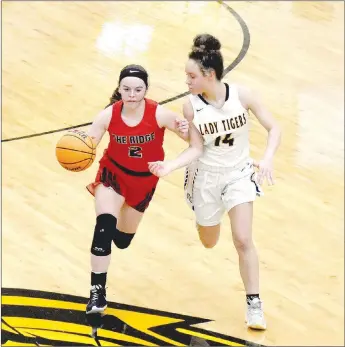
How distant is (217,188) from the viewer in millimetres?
5328

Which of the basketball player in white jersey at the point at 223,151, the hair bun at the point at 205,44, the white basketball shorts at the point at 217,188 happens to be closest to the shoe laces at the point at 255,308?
the basketball player in white jersey at the point at 223,151

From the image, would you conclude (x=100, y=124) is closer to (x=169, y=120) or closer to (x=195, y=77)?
(x=169, y=120)

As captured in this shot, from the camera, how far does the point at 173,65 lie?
32.7 ft

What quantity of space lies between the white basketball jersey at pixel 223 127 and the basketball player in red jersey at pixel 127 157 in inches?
3.0

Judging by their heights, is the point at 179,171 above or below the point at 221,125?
below

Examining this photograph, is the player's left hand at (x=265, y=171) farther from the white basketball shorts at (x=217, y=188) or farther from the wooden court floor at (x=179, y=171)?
the wooden court floor at (x=179, y=171)

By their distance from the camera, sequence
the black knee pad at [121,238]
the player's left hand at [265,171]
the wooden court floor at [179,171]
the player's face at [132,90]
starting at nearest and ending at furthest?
the player's left hand at [265,171]
the player's face at [132,90]
the black knee pad at [121,238]
the wooden court floor at [179,171]

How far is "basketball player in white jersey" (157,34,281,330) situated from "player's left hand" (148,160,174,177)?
319mm

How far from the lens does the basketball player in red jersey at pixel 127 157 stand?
5102 millimetres

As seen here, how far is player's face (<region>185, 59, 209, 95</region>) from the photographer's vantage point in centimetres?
498

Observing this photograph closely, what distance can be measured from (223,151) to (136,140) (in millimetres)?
532

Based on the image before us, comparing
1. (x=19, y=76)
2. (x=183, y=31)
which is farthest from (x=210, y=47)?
(x=183, y=31)

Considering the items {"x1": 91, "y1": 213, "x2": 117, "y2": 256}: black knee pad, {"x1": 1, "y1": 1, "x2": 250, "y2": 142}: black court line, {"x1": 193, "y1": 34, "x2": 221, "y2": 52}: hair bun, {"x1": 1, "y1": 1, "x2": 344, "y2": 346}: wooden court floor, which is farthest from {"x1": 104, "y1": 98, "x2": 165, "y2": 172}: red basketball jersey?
{"x1": 1, "y1": 1, "x2": 250, "y2": 142}: black court line

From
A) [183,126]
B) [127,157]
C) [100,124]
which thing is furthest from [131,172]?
[183,126]
